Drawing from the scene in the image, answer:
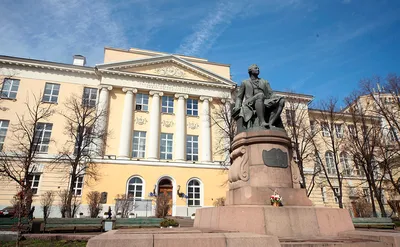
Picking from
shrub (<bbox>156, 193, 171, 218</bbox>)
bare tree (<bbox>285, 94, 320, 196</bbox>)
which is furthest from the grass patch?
bare tree (<bbox>285, 94, 320, 196</bbox>)

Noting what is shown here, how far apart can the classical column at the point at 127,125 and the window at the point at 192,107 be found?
20.2 ft

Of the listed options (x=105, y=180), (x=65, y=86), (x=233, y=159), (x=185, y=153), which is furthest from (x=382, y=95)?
(x=65, y=86)

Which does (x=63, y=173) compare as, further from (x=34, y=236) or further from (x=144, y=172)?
(x=34, y=236)

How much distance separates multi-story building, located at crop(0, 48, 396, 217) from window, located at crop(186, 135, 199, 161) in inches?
4.3

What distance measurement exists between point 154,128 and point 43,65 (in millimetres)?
13431

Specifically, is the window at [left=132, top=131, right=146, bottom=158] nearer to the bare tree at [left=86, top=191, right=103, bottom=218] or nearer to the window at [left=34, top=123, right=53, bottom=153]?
the bare tree at [left=86, top=191, right=103, bottom=218]

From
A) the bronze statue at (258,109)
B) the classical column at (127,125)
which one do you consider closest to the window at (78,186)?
the classical column at (127,125)

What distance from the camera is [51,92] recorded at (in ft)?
88.5

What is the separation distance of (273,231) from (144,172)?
20.9 m

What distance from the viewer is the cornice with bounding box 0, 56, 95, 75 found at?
26.0 m

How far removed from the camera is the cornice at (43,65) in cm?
2605

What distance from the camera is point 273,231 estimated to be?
17.3ft

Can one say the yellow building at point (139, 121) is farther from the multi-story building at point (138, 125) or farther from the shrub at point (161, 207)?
the shrub at point (161, 207)

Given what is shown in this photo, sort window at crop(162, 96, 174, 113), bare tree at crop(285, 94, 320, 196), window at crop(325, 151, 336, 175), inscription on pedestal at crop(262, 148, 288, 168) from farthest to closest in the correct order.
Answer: window at crop(325, 151, 336, 175)
window at crop(162, 96, 174, 113)
bare tree at crop(285, 94, 320, 196)
inscription on pedestal at crop(262, 148, 288, 168)
